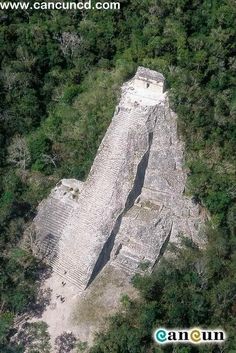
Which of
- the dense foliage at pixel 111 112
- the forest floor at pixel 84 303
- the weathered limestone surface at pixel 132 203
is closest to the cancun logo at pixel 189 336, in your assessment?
the dense foliage at pixel 111 112

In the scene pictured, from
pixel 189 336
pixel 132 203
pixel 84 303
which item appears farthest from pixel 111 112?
pixel 189 336

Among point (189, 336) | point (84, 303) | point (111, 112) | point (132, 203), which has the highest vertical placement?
point (111, 112)

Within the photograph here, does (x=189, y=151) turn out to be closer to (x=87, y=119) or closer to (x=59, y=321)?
(x=87, y=119)

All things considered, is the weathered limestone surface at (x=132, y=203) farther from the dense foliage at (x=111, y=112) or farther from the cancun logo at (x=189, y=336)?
the cancun logo at (x=189, y=336)

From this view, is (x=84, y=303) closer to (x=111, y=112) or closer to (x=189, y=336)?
(x=189, y=336)

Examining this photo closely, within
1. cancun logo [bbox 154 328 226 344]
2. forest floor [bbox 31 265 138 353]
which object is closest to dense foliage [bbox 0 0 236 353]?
cancun logo [bbox 154 328 226 344]
